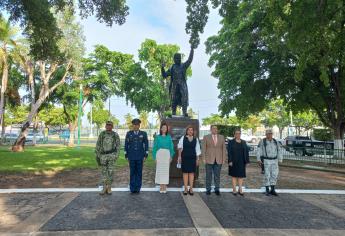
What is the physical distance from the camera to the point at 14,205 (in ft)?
24.0

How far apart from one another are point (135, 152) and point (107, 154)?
69cm

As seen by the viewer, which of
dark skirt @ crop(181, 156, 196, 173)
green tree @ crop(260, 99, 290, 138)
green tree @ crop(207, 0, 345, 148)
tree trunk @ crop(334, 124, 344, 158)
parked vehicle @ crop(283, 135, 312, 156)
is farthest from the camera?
green tree @ crop(260, 99, 290, 138)

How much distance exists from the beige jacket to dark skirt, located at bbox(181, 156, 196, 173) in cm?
34

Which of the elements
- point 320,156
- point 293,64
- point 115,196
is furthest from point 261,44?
point 115,196

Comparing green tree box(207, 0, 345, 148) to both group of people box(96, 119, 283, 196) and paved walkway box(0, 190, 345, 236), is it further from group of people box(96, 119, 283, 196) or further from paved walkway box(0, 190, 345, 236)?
paved walkway box(0, 190, 345, 236)

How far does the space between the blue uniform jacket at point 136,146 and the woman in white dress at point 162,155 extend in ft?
1.05

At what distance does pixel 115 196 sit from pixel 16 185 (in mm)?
3834

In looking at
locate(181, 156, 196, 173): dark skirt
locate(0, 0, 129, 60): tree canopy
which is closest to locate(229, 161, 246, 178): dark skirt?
locate(181, 156, 196, 173): dark skirt

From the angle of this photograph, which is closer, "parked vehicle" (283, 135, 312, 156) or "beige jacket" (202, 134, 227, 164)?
"beige jacket" (202, 134, 227, 164)

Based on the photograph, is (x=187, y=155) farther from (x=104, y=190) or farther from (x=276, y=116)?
(x=276, y=116)

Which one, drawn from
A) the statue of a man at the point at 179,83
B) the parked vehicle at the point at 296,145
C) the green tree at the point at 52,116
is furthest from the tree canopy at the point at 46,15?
the green tree at the point at 52,116

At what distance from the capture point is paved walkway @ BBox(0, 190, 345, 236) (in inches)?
212

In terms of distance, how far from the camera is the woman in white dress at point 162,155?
29.0 feet

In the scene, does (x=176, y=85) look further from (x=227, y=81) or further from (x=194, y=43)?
(x=227, y=81)
